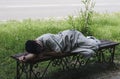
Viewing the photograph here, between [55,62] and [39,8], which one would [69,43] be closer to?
[55,62]

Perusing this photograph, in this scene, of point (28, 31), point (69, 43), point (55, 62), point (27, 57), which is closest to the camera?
point (27, 57)

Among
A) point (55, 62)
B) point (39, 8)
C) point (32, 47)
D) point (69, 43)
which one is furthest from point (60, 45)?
point (39, 8)

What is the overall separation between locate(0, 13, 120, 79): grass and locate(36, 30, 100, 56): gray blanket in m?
0.99

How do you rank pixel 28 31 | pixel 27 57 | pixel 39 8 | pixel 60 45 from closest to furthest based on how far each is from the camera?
pixel 27 57 → pixel 60 45 → pixel 28 31 → pixel 39 8

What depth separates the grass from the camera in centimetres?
639

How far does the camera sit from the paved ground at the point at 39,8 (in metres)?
11.5

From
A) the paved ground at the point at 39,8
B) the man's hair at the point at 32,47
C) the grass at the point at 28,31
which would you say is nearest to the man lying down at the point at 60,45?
the man's hair at the point at 32,47

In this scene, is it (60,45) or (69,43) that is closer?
(60,45)

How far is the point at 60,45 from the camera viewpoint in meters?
5.33

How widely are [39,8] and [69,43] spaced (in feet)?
25.6

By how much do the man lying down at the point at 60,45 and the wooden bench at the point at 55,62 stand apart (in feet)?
0.31

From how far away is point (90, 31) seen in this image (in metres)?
8.65

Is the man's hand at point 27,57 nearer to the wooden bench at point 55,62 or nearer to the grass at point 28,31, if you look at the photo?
the wooden bench at point 55,62

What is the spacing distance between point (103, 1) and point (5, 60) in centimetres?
1134
